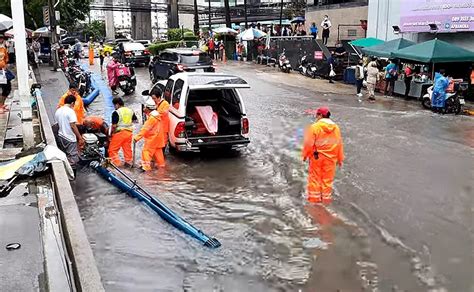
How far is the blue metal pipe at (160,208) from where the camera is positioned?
22.7 feet

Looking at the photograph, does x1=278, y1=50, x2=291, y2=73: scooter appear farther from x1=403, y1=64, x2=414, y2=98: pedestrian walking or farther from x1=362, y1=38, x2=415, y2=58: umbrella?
x1=403, y1=64, x2=414, y2=98: pedestrian walking

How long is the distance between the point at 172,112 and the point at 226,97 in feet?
4.75

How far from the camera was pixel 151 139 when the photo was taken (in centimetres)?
1022

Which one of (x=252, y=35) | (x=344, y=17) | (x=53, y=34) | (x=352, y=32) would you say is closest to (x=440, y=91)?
(x=352, y=32)

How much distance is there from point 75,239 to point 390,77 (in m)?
18.3

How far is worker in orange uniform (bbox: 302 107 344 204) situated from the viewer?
8.19 meters

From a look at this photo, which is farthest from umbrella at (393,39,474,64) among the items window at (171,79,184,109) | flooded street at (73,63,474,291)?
window at (171,79,184,109)

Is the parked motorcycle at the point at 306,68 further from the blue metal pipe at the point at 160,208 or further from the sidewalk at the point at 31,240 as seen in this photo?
the sidewalk at the point at 31,240

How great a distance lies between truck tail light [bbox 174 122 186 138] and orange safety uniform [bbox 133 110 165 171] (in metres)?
0.57

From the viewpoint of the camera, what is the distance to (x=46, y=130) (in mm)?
10031

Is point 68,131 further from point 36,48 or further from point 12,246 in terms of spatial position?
point 36,48

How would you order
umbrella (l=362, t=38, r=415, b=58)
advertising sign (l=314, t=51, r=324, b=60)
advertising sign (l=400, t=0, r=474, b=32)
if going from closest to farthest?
advertising sign (l=400, t=0, r=474, b=32)
umbrella (l=362, t=38, r=415, b=58)
advertising sign (l=314, t=51, r=324, b=60)

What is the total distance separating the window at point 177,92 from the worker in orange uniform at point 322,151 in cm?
372

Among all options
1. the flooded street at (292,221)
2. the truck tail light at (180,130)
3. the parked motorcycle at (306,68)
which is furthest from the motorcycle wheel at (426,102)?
the truck tail light at (180,130)
